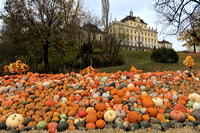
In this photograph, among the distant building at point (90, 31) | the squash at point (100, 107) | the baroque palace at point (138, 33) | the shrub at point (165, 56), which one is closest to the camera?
the squash at point (100, 107)

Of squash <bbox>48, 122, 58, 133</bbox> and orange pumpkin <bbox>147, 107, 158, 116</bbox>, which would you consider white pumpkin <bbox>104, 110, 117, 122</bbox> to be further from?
squash <bbox>48, 122, 58, 133</bbox>

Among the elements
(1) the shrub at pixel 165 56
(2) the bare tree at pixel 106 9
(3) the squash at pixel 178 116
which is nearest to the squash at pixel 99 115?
(3) the squash at pixel 178 116

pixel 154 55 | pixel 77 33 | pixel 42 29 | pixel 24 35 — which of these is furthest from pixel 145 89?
pixel 77 33

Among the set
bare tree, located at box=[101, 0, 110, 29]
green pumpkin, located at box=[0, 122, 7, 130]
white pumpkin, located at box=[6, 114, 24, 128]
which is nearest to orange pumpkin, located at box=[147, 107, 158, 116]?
white pumpkin, located at box=[6, 114, 24, 128]

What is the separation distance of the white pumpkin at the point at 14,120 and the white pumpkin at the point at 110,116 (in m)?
1.05

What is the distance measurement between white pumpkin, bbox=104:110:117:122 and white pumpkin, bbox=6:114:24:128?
1.05 metres

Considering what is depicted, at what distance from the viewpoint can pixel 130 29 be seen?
57938 millimetres

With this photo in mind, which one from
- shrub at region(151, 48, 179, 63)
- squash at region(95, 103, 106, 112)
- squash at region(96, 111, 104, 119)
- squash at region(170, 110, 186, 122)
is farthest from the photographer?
shrub at region(151, 48, 179, 63)

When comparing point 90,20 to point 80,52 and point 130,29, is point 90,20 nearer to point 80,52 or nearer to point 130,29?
point 80,52

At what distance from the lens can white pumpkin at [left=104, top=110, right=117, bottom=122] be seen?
194 cm

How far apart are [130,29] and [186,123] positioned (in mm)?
58647

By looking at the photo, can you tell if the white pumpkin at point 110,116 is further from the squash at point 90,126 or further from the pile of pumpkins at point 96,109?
the squash at point 90,126

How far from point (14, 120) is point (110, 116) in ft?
3.87

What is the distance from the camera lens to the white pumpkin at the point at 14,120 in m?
1.96
